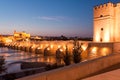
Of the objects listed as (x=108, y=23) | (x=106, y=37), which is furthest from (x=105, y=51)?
(x=108, y=23)

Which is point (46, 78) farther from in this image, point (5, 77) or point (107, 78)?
point (5, 77)

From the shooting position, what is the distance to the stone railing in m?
4.59

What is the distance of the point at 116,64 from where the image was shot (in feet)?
20.5

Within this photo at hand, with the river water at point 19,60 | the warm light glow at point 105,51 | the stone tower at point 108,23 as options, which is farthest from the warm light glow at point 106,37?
the river water at point 19,60

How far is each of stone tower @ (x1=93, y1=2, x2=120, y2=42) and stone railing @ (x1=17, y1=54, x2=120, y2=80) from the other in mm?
13452

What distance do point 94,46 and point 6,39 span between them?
10152 centimetres

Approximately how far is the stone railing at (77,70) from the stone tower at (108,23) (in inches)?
530

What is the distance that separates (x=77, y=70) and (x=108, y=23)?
49.6 feet

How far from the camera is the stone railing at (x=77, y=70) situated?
4586mm

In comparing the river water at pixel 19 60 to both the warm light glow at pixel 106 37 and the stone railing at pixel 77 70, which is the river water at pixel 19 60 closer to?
the warm light glow at pixel 106 37

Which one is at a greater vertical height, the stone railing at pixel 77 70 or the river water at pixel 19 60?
the stone railing at pixel 77 70

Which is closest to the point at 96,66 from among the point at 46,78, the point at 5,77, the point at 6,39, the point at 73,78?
the point at 73,78

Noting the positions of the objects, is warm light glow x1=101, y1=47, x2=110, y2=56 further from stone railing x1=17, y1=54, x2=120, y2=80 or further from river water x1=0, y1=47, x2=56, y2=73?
stone railing x1=17, y1=54, x2=120, y2=80

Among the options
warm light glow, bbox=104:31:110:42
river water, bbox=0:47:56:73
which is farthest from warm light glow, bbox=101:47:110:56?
river water, bbox=0:47:56:73
